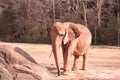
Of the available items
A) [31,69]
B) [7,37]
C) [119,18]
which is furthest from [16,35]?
[31,69]

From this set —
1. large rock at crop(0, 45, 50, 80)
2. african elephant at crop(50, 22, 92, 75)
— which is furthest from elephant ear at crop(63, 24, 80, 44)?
large rock at crop(0, 45, 50, 80)

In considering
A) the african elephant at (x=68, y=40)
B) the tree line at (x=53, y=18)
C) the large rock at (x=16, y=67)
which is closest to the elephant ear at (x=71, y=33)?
the african elephant at (x=68, y=40)

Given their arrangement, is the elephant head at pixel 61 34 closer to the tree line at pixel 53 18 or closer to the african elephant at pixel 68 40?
the african elephant at pixel 68 40

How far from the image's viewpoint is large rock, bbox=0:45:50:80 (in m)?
7.64

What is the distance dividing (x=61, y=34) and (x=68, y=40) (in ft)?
2.22

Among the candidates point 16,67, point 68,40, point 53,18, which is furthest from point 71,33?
point 53,18

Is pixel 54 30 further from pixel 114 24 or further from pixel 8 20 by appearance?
pixel 8 20

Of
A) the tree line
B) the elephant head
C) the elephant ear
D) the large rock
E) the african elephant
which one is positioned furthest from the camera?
the tree line

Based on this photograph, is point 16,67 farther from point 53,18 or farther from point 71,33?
point 53,18

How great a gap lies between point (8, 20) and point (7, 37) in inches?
49.0

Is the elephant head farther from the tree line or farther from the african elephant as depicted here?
the tree line

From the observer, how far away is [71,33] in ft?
36.4

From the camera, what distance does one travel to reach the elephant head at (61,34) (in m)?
10.1

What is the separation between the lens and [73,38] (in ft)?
36.7
